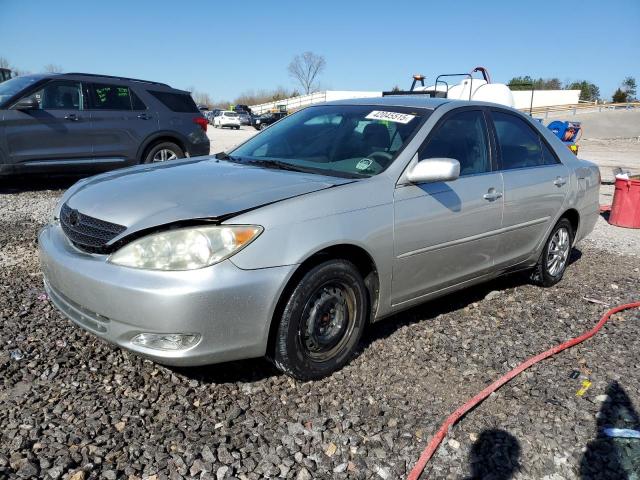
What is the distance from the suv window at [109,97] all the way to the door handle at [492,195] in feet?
21.3

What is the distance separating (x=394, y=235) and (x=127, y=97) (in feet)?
22.1

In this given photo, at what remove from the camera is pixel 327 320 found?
3.01 meters

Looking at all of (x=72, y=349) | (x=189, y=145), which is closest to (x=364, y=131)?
(x=72, y=349)

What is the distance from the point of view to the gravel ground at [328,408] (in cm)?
235

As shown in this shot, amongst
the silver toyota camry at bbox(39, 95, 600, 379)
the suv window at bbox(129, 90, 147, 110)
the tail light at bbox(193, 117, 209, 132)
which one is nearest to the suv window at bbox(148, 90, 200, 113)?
the tail light at bbox(193, 117, 209, 132)

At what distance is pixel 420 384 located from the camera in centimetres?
308

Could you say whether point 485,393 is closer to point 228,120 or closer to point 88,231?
point 88,231

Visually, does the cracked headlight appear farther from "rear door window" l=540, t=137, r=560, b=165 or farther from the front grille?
"rear door window" l=540, t=137, r=560, b=165

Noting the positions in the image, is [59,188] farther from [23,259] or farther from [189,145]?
[23,259]

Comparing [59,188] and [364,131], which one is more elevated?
[364,131]

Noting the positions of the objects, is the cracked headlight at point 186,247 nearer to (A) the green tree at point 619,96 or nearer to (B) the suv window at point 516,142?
(B) the suv window at point 516,142

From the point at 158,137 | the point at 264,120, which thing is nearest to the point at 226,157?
the point at 158,137

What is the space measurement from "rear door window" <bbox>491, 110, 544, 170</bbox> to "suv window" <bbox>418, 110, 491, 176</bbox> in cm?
21

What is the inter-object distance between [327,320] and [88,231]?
1.36 meters
